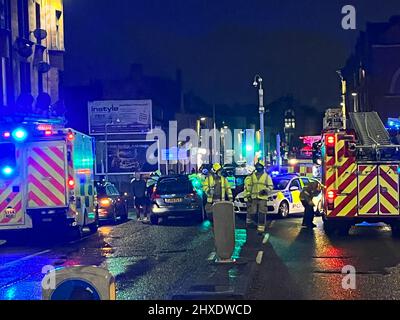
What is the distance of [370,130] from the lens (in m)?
16.0

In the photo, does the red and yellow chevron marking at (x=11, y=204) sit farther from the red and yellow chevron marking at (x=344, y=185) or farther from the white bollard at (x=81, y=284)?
the white bollard at (x=81, y=284)

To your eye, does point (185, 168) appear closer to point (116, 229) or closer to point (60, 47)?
point (60, 47)

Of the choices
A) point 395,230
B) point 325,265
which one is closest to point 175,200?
point 395,230

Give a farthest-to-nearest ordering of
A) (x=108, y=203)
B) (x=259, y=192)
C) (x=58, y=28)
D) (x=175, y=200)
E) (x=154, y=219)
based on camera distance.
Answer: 1. (x=58, y=28)
2. (x=108, y=203)
3. (x=154, y=219)
4. (x=175, y=200)
5. (x=259, y=192)

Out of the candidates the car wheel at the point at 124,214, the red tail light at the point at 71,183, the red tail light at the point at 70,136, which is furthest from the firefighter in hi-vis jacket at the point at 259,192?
the car wheel at the point at 124,214

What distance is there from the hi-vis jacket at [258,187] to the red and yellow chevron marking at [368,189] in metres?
2.01

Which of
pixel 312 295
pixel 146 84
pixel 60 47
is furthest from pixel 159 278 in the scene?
pixel 146 84

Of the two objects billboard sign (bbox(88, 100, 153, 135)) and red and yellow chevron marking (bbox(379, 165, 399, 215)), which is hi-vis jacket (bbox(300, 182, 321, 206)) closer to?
red and yellow chevron marking (bbox(379, 165, 399, 215))

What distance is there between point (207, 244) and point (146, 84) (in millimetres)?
47398

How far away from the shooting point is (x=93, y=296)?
5.99 m

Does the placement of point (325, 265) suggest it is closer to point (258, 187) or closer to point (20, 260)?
point (258, 187)

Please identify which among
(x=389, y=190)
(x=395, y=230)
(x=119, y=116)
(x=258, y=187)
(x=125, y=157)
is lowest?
(x=395, y=230)

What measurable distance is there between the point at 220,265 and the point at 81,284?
5057 millimetres

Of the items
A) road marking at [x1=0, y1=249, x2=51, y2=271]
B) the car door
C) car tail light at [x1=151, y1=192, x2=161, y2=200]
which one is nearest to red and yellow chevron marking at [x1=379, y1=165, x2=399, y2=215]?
the car door
